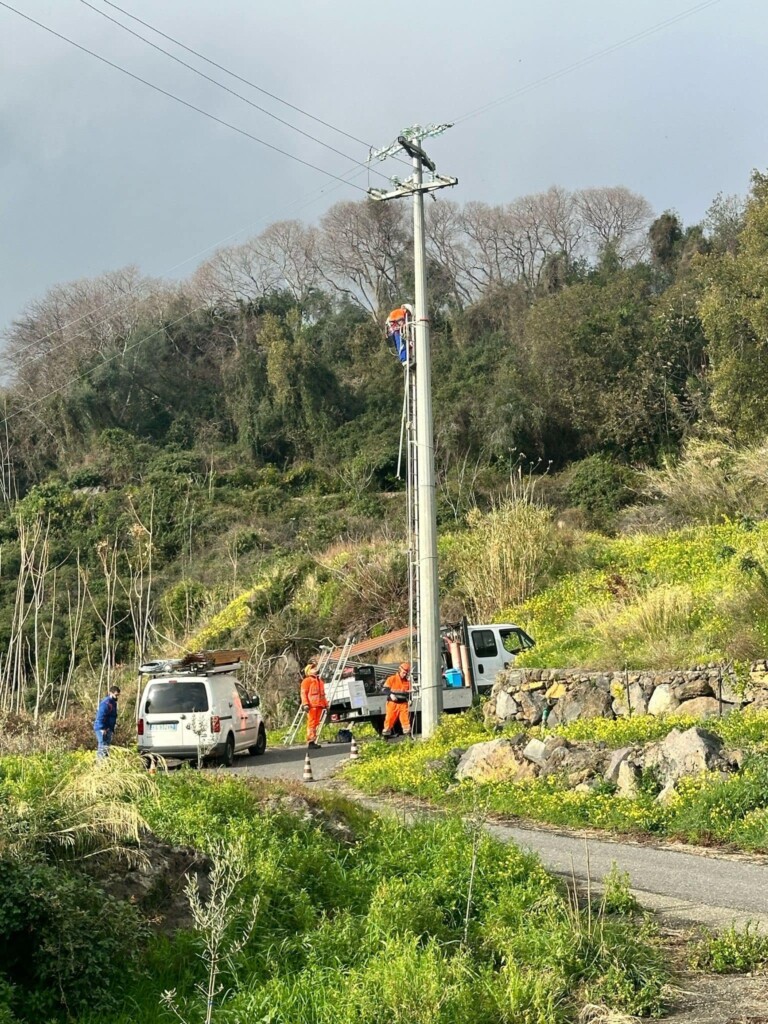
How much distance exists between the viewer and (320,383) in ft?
195

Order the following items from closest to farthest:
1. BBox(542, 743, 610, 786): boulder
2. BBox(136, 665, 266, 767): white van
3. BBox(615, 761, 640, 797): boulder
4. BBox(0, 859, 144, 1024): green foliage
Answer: BBox(0, 859, 144, 1024): green foliage < BBox(615, 761, 640, 797): boulder < BBox(542, 743, 610, 786): boulder < BBox(136, 665, 266, 767): white van

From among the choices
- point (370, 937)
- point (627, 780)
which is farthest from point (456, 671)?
point (370, 937)

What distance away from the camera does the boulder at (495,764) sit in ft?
48.1

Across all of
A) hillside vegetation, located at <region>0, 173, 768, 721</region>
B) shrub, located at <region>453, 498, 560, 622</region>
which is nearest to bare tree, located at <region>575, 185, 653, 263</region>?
hillside vegetation, located at <region>0, 173, 768, 721</region>

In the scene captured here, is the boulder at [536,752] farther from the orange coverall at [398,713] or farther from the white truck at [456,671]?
the white truck at [456,671]

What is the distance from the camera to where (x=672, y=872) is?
10.3 meters

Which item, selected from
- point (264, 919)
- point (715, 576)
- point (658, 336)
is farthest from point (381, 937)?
point (658, 336)

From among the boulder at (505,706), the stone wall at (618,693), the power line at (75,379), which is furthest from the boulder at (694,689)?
the power line at (75,379)

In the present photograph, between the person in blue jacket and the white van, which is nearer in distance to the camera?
the person in blue jacket

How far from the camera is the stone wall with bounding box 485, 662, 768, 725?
1591 centimetres

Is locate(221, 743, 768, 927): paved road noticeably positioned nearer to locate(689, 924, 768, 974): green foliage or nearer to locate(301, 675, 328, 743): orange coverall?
locate(689, 924, 768, 974): green foliage

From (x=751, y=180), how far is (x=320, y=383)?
30114mm

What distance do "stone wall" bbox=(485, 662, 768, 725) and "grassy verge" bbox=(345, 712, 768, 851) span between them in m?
0.49

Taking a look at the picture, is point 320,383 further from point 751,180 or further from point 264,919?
point 264,919
